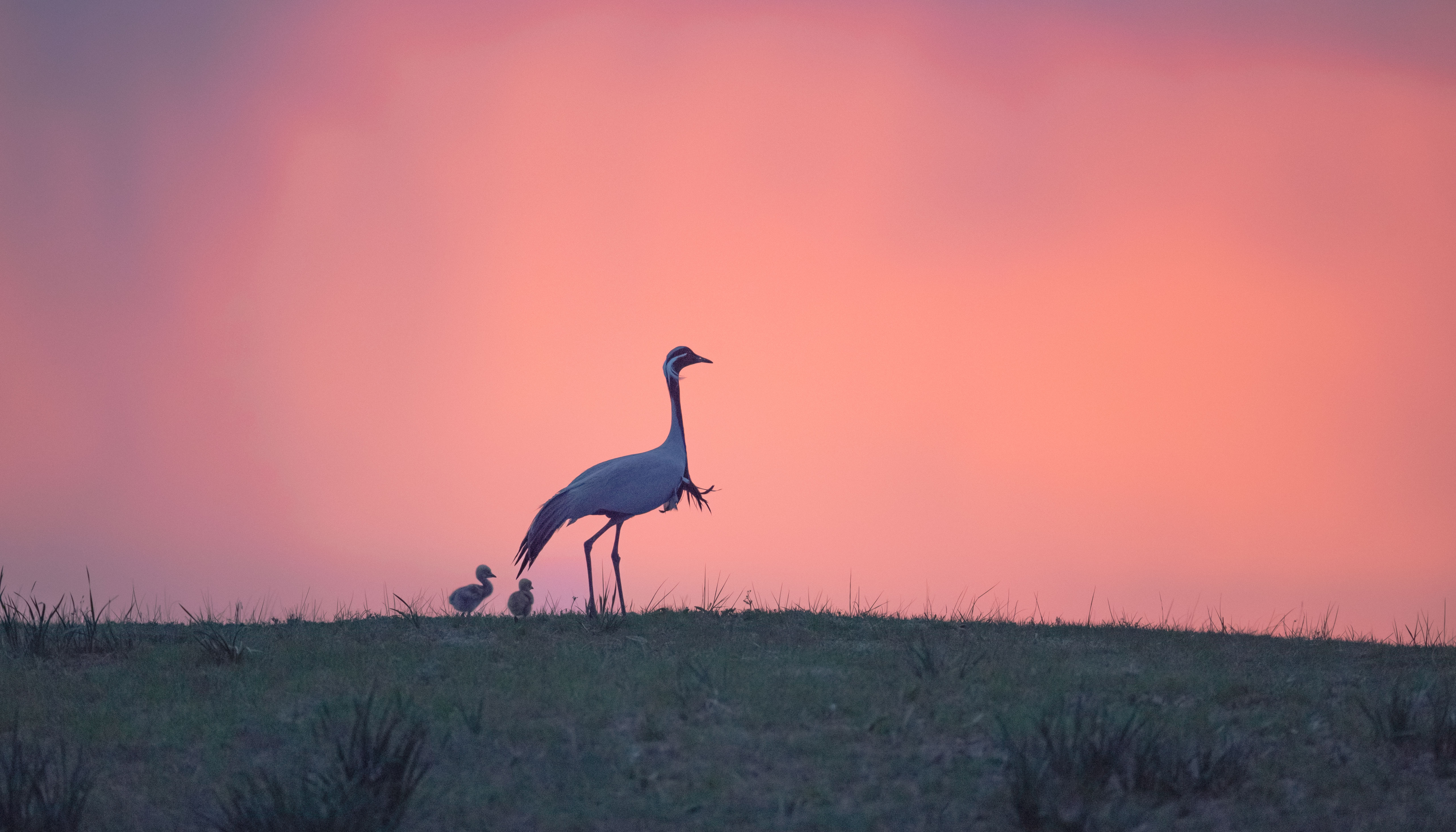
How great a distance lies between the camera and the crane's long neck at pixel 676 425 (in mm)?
13875

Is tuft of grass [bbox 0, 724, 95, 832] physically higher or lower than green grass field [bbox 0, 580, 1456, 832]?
lower

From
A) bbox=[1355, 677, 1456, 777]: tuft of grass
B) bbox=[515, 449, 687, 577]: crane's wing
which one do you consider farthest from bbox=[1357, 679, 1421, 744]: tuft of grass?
bbox=[515, 449, 687, 577]: crane's wing

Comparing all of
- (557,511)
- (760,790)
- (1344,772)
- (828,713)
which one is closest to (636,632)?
(557,511)

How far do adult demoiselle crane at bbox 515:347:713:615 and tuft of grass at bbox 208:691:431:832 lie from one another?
495 centimetres

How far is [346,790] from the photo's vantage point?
6.41m

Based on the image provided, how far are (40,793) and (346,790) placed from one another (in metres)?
1.76

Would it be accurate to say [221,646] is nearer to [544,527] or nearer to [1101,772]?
[544,527]

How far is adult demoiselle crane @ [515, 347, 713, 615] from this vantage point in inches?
494

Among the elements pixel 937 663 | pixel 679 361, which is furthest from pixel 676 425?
pixel 937 663

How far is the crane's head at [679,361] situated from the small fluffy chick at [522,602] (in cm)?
338

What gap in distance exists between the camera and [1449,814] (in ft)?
22.0

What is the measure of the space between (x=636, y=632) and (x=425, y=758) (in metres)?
3.75

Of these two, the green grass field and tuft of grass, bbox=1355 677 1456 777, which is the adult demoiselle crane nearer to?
the green grass field

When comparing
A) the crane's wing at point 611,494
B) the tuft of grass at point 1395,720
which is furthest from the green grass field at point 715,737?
the crane's wing at point 611,494
